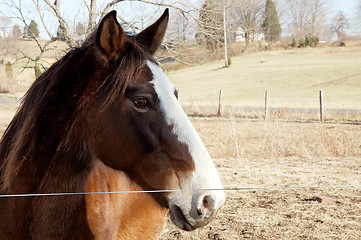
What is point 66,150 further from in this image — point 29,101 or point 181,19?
point 181,19

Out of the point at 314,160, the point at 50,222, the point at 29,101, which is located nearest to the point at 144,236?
the point at 50,222

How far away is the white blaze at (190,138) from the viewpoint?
171 cm

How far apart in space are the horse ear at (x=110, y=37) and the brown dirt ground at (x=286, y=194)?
279 cm

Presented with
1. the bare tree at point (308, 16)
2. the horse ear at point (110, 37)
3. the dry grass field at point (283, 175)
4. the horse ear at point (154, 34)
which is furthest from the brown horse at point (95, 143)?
the bare tree at point (308, 16)

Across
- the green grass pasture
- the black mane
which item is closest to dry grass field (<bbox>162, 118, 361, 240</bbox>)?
the black mane

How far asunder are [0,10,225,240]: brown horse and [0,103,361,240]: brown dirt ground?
253 cm

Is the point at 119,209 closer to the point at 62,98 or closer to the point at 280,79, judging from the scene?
the point at 62,98

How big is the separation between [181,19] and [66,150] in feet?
33.0

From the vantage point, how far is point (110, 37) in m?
1.84

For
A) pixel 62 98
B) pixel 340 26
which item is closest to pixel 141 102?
pixel 62 98

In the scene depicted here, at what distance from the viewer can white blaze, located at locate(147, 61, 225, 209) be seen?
1.71 m

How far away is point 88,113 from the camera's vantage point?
1.87 m

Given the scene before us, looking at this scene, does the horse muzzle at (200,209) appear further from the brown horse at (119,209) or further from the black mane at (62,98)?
the black mane at (62,98)

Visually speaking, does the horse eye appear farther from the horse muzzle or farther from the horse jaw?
the horse muzzle
